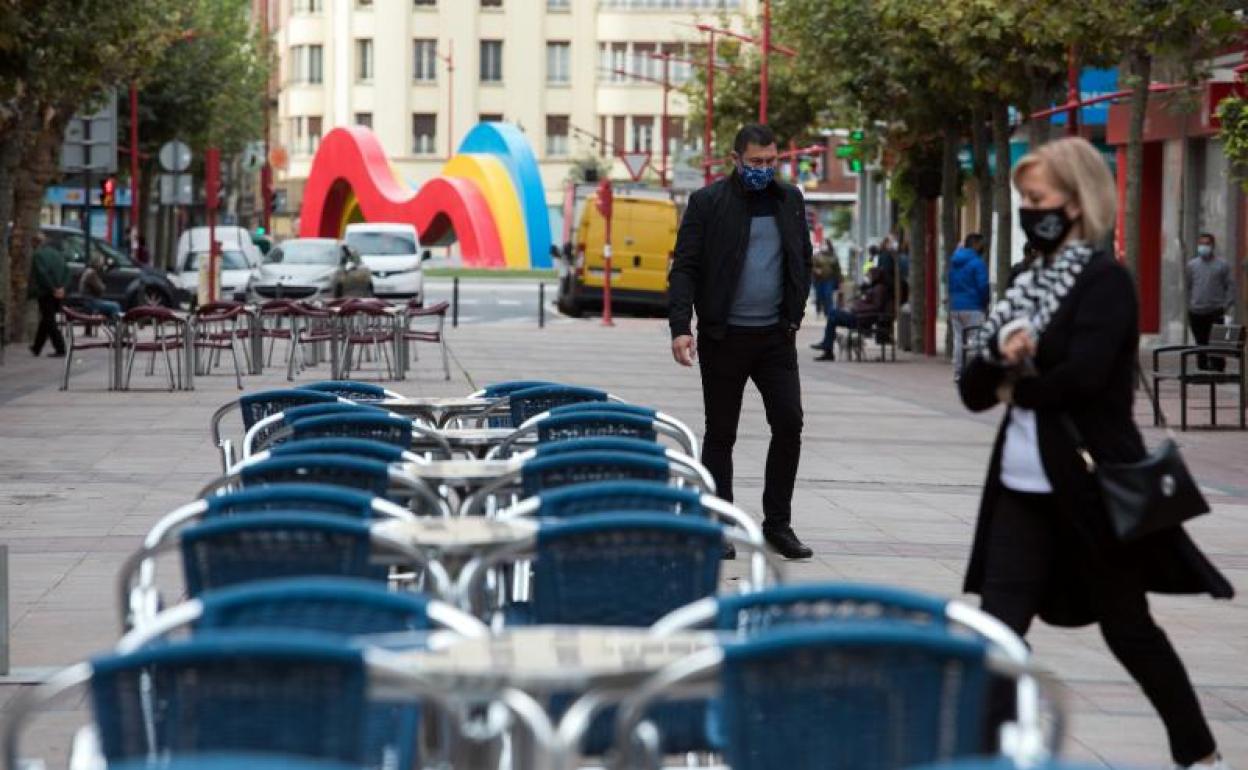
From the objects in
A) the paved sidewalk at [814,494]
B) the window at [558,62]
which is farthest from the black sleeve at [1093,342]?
the window at [558,62]

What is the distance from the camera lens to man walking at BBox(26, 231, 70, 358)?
109ft

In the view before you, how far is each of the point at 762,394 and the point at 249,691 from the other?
303 inches

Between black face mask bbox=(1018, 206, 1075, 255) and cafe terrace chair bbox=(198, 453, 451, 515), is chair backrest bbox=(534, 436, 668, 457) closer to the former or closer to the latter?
cafe terrace chair bbox=(198, 453, 451, 515)

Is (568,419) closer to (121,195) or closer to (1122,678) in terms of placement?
(1122,678)

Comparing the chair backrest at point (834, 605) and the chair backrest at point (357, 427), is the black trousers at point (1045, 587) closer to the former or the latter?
the chair backrest at point (834, 605)

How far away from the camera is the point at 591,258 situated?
170 ft

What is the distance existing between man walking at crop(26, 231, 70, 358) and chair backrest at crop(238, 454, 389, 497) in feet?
85.0

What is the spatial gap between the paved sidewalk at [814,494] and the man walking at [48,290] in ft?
2.83

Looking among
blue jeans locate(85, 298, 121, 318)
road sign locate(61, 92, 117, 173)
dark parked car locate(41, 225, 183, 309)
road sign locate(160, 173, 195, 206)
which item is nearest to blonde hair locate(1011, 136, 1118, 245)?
blue jeans locate(85, 298, 121, 318)

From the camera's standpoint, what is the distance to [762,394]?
12.0 m

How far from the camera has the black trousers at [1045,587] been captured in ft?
22.5

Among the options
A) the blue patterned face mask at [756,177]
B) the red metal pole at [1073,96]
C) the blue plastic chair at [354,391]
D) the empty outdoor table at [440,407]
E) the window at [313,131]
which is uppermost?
the window at [313,131]

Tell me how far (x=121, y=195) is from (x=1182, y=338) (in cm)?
4533

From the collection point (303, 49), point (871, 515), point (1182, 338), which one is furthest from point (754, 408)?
point (303, 49)
